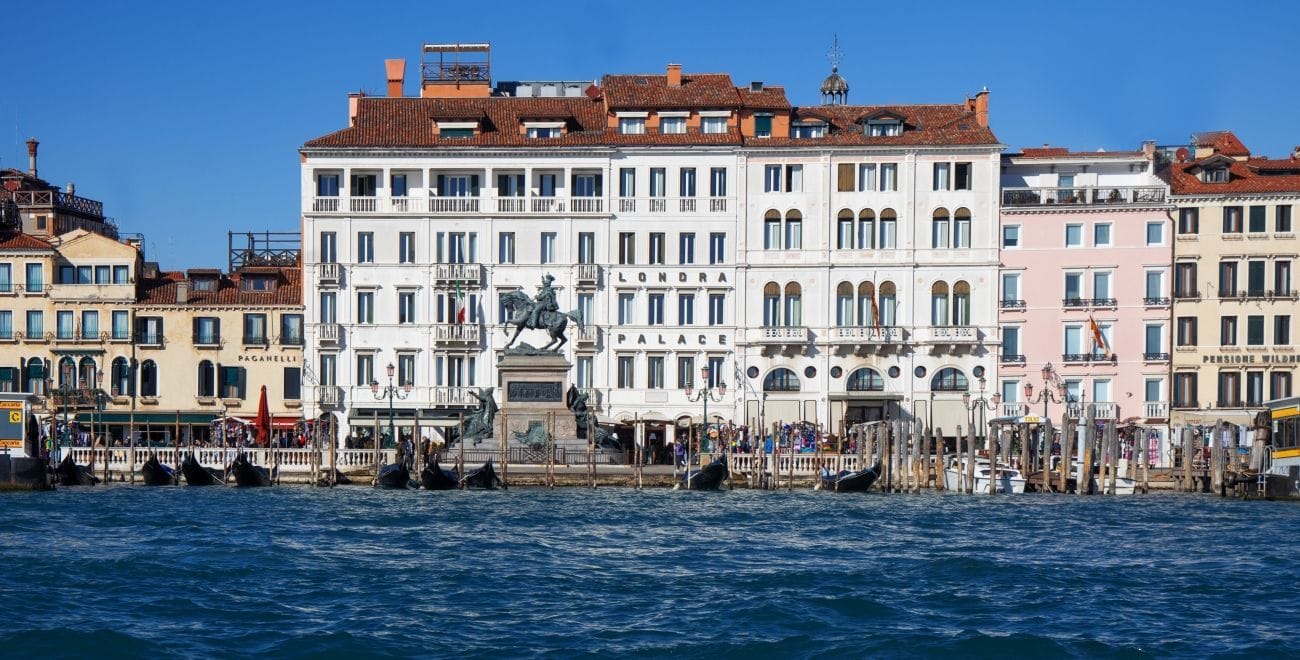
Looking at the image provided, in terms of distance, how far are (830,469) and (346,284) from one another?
17.7 m

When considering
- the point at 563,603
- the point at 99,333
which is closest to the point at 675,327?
the point at 99,333

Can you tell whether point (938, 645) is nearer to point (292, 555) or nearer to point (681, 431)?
point (292, 555)

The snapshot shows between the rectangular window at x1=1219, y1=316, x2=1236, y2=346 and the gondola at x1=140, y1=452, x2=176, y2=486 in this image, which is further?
the rectangular window at x1=1219, y1=316, x2=1236, y2=346

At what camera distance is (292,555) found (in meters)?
30.4

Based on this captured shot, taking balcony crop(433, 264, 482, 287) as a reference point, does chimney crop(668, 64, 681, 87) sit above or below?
above


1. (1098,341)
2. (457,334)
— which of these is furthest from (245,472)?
(1098,341)

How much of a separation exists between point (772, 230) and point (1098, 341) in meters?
10.6

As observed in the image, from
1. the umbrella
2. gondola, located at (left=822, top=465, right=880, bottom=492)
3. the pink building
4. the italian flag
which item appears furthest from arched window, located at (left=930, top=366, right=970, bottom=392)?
the umbrella

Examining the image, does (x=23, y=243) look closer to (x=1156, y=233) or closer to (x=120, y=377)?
(x=120, y=377)

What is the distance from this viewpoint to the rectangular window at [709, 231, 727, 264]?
58.0 m

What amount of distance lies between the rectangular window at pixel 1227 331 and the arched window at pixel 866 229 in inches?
433

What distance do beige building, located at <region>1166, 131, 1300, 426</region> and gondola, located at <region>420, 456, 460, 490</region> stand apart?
24.2 meters

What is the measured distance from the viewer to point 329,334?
5778 cm

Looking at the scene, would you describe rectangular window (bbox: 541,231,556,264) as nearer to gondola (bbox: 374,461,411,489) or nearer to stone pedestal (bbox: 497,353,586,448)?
stone pedestal (bbox: 497,353,586,448)
